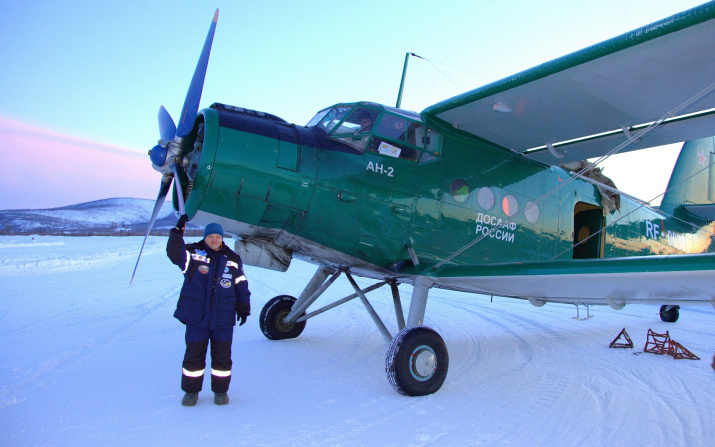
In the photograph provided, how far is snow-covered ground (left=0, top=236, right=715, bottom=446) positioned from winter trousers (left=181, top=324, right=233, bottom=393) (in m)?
0.18

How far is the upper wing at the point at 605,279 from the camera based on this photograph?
377cm

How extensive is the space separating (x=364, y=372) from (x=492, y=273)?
1827mm

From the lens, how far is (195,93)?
478 cm

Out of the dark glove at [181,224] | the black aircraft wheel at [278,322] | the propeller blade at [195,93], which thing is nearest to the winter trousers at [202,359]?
the dark glove at [181,224]

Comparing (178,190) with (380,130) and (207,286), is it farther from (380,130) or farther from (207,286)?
(380,130)

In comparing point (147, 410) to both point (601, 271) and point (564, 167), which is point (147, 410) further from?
point (564, 167)

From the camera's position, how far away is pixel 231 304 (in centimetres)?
385

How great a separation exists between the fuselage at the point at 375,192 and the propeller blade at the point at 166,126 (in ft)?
1.01

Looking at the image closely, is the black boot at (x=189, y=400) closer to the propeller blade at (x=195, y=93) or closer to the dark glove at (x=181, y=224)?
the dark glove at (x=181, y=224)

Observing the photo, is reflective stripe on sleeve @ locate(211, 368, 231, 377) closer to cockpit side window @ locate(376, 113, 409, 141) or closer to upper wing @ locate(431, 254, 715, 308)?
upper wing @ locate(431, 254, 715, 308)

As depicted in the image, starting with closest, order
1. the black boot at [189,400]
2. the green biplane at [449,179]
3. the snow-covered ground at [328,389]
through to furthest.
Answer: the snow-covered ground at [328,389], the black boot at [189,400], the green biplane at [449,179]

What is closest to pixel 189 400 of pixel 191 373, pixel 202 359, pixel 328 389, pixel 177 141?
pixel 191 373

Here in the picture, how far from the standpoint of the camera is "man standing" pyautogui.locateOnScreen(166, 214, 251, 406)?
3.66m

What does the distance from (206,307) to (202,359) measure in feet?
1.44
